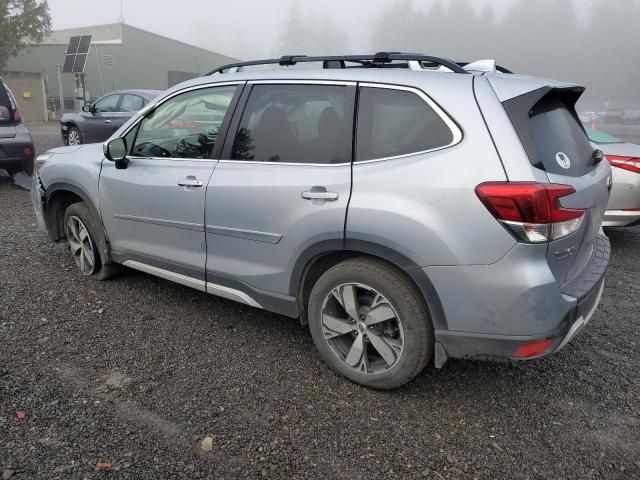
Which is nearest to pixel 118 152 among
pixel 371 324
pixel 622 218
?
pixel 371 324

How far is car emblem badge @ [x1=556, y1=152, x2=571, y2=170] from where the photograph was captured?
2556mm

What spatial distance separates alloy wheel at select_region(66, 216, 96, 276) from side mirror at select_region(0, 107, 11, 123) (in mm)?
4289

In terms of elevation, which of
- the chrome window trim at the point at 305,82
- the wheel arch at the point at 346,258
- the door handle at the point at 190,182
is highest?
the chrome window trim at the point at 305,82

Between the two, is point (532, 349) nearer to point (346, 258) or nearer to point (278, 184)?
point (346, 258)

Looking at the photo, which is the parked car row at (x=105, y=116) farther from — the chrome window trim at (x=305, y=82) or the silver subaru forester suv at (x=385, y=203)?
the chrome window trim at (x=305, y=82)

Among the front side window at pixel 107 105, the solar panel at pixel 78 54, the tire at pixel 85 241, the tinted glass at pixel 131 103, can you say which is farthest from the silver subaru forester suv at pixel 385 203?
the solar panel at pixel 78 54

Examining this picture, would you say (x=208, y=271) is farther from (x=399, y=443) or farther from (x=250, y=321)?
(x=399, y=443)

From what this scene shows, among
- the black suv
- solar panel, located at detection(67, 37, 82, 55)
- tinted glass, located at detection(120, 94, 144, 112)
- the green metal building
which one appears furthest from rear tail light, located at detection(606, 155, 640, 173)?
the green metal building

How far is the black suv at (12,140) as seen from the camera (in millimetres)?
7547

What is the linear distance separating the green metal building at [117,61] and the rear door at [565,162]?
108 feet

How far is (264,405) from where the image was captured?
2.73 meters

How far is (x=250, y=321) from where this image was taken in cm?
373

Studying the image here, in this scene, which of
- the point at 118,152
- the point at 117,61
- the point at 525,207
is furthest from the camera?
the point at 117,61

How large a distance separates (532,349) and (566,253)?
48cm
